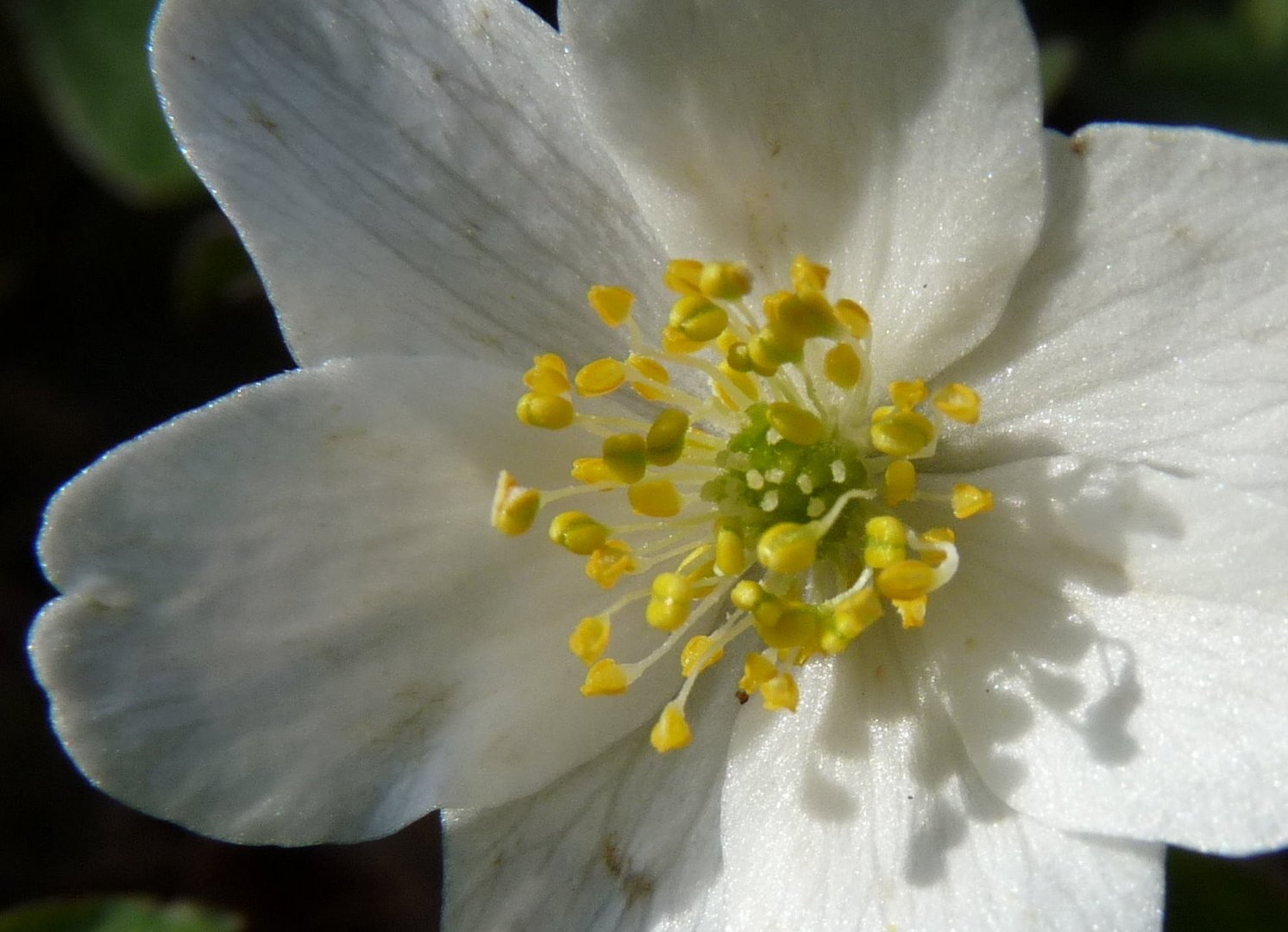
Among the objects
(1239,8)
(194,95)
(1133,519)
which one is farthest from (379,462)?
(1239,8)

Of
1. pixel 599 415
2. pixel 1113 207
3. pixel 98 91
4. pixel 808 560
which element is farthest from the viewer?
pixel 98 91

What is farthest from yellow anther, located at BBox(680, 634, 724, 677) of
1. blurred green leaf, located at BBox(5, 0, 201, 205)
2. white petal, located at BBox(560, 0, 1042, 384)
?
blurred green leaf, located at BBox(5, 0, 201, 205)

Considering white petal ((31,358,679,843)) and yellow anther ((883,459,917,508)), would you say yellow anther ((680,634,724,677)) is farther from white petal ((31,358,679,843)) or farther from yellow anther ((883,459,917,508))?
yellow anther ((883,459,917,508))

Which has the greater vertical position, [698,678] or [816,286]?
[816,286]

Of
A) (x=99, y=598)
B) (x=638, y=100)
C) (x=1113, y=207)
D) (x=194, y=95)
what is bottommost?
(x=1113, y=207)

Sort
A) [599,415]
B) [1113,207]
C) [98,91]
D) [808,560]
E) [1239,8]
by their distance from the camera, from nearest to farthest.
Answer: [1113,207] → [808,560] → [599,415] → [98,91] → [1239,8]

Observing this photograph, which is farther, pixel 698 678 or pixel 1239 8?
pixel 1239 8

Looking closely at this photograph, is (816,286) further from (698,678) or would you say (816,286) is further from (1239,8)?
(1239,8)
